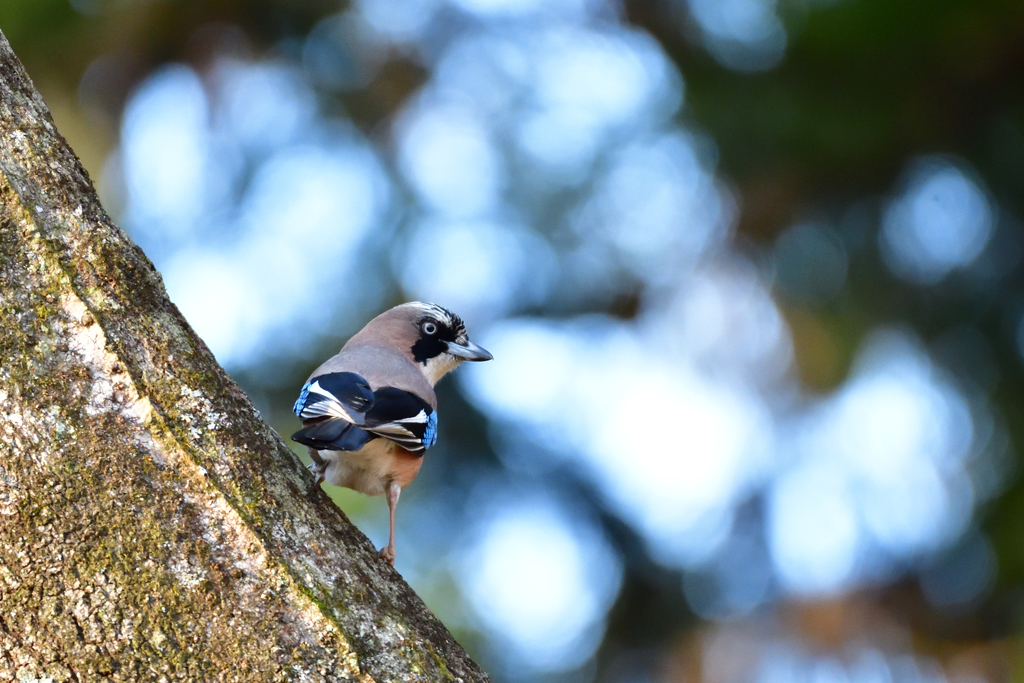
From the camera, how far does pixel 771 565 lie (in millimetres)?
9859

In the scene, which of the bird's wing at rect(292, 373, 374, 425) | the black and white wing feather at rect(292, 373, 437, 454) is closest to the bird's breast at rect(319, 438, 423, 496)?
the black and white wing feather at rect(292, 373, 437, 454)

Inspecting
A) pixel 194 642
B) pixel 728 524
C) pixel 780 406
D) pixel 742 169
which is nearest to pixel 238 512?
pixel 194 642

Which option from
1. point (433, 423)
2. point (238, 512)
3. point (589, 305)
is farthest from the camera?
point (589, 305)

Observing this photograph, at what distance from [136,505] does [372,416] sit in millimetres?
1355

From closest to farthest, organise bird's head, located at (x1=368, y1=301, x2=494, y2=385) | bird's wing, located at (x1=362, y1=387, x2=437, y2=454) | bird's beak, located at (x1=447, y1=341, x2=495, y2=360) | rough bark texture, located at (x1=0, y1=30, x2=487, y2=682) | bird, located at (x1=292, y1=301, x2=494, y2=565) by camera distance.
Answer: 1. rough bark texture, located at (x1=0, y1=30, x2=487, y2=682)
2. bird, located at (x1=292, y1=301, x2=494, y2=565)
3. bird's wing, located at (x1=362, y1=387, x2=437, y2=454)
4. bird's head, located at (x1=368, y1=301, x2=494, y2=385)
5. bird's beak, located at (x1=447, y1=341, x2=495, y2=360)

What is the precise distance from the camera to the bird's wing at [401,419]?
3506mm

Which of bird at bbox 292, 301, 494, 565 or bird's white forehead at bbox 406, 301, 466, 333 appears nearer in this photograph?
bird at bbox 292, 301, 494, 565

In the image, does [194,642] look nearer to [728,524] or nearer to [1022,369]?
[1022,369]

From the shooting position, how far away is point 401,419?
365cm

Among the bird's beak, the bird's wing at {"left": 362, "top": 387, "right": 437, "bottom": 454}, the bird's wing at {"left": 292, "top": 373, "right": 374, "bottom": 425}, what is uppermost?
the bird's wing at {"left": 292, "top": 373, "right": 374, "bottom": 425}

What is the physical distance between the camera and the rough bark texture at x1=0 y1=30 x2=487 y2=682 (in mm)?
2055

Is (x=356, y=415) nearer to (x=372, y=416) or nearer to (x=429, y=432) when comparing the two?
(x=372, y=416)

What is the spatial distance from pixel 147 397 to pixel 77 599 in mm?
450

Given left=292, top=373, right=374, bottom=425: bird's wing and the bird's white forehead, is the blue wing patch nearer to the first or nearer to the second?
left=292, top=373, right=374, bottom=425: bird's wing
